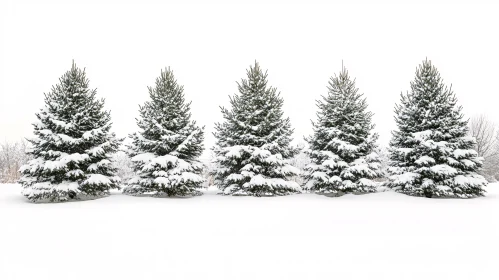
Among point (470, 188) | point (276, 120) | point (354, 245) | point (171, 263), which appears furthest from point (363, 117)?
point (171, 263)

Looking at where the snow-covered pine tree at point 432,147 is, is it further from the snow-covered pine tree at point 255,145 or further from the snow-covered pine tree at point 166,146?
the snow-covered pine tree at point 166,146

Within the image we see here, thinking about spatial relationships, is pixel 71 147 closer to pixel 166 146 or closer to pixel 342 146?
pixel 166 146

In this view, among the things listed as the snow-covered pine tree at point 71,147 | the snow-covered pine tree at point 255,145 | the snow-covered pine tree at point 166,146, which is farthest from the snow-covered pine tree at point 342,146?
the snow-covered pine tree at point 71,147

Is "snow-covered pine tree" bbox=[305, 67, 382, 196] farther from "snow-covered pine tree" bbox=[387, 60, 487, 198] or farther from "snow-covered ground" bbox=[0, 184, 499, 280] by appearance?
"snow-covered ground" bbox=[0, 184, 499, 280]

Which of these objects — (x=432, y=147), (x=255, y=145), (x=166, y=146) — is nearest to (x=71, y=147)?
(x=166, y=146)

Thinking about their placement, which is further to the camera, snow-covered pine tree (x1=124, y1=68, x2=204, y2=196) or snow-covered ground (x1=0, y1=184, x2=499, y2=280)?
snow-covered pine tree (x1=124, y1=68, x2=204, y2=196)

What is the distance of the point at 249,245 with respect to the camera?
24.6ft

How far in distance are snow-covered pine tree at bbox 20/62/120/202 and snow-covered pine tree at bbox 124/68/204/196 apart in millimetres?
1605

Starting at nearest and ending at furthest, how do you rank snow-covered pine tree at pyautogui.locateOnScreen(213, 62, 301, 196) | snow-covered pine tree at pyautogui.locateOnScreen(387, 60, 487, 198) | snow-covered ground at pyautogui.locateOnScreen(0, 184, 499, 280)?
snow-covered ground at pyautogui.locateOnScreen(0, 184, 499, 280) → snow-covered pine tree at pyautogui.locateOnScreen(387, 60, 487, 198) → snow-covered pine tree at pyautogui.locateOnScreen(213, 62, 301, 196)

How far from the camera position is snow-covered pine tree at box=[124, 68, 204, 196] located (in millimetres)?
19312

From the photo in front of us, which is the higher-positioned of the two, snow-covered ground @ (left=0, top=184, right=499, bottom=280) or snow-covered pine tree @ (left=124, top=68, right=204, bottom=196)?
snow-covered pine tree @ (left=124, top=68, right=204, bottom=196)

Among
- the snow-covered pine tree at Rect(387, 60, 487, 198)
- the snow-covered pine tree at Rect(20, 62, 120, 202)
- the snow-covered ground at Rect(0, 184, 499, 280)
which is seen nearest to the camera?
the snow-covered ground at Rect(0, 184, 499, 280)

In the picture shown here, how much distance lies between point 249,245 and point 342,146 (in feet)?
46.2

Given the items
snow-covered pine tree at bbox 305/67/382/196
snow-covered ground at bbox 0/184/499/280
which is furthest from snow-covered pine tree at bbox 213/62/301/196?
snow-covered ground at bbox 0/184/499/280
